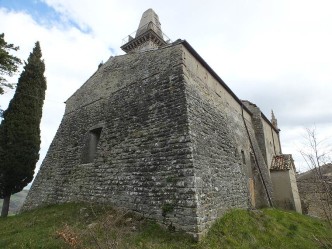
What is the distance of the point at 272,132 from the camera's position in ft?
72.1

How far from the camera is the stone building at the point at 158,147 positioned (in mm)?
7148

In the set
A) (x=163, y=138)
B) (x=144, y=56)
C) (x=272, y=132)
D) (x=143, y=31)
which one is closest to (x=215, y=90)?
(x=144, y=56)

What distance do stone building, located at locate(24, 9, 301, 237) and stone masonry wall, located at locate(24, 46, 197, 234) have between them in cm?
3

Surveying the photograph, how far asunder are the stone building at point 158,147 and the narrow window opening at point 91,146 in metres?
0.05

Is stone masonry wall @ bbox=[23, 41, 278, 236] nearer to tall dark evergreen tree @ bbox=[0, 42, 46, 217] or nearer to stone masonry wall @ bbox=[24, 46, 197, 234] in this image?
stone masonry wall @ bbox=[24, 46, 197, 234]

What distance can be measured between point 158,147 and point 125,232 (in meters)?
2.74

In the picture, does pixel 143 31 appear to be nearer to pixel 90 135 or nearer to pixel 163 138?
pixel 90 135

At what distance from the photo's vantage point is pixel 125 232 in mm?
6551

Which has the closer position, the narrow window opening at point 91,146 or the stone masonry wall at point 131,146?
the stone masonry wall at point 131,146

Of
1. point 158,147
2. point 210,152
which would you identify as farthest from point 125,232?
point 210,152

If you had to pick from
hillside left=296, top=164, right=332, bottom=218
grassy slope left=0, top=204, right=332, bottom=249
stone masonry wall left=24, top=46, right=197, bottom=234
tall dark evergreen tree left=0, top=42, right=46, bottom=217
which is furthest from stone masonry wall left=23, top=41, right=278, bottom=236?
hillside left=296, top=164, right=332, bottom=218

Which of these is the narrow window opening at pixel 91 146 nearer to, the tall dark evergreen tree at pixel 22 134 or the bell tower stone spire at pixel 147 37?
the tall dark evergreen tree at pixel 22 134

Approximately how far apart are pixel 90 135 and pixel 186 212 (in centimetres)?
708

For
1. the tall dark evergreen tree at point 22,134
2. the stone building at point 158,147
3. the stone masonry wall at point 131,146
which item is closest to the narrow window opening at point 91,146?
the stone building at point 158,147
